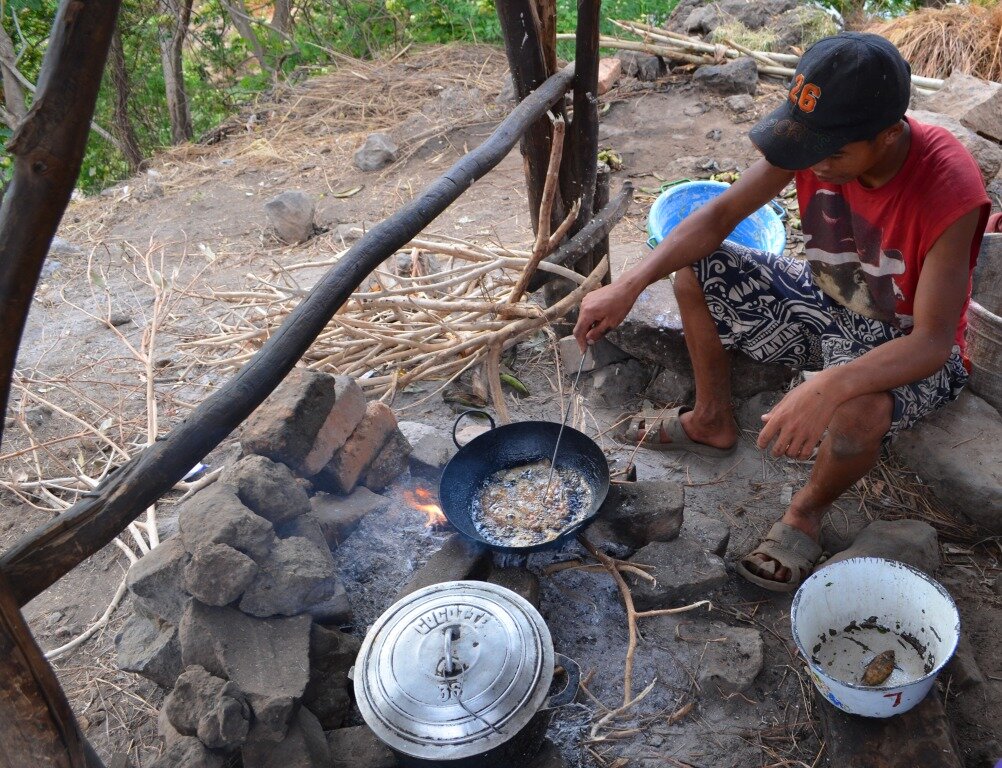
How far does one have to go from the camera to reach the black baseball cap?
204 centimetres

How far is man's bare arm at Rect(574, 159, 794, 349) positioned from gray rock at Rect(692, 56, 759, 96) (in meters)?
4.80

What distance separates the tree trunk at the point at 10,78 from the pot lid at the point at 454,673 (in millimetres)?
8430

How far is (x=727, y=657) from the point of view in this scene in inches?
96.6

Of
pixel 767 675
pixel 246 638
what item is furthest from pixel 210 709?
pixel 767 675

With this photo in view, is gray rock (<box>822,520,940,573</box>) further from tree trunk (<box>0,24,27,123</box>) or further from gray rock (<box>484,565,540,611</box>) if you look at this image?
tree trunk (<box>0,24,27,123</box>)

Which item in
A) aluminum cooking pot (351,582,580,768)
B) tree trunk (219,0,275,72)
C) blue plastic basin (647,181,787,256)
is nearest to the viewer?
aluminum cooking pot (351,582,580,768)

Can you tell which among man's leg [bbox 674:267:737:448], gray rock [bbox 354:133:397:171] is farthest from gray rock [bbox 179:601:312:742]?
gray rock [bbox 354:133:397:171]

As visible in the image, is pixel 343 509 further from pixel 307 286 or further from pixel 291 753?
pixel 307 286

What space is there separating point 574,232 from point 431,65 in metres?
5.84

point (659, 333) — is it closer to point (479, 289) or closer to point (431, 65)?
point (479, 289)

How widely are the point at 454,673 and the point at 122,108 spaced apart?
33.6 ft

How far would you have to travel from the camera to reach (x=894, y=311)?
8.39 feet

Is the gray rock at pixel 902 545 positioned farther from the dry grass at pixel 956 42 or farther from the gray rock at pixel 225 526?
the dry grass at pixel 956 42

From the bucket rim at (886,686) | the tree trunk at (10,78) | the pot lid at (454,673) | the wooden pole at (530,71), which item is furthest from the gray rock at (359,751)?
the tree trunk at (10,78)
